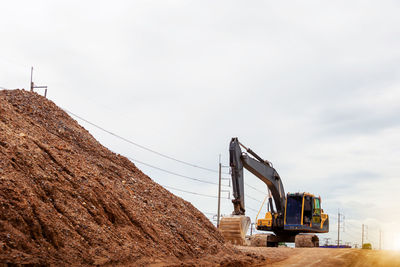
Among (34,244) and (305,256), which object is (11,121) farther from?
(305,256)

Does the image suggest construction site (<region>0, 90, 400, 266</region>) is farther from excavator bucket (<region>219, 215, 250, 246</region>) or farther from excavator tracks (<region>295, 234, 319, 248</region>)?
excavator tracks (<region>295, 234, 319, 248</region>)

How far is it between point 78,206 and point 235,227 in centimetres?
1245

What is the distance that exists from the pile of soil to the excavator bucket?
191 inches

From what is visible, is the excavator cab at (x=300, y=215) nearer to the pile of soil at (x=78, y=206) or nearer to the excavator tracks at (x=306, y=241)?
the excavator tracks at (x=306, y=241)

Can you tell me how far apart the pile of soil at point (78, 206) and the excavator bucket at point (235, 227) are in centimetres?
484

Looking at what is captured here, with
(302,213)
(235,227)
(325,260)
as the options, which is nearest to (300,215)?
(302,213)

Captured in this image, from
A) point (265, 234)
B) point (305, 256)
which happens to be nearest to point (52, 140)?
point (305, 256)

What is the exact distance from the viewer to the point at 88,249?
8.93 meters

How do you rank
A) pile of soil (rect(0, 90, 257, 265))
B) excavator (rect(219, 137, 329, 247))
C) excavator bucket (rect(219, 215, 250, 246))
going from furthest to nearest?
excavator (rect(219, 137, 329, 247)), excavator bucket (rect(219, 215, 250, 246)), pile of soil (rect(0, 90, 257, 265))

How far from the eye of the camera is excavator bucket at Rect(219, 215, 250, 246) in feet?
69.2

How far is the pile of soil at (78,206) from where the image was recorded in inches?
329

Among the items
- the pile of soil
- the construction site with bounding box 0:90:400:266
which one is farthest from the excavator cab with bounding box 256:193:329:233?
the pile of soil

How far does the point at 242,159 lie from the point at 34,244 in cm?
1619

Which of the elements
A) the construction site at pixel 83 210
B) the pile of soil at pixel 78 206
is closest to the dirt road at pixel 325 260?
the construction site at pixel 83 210
